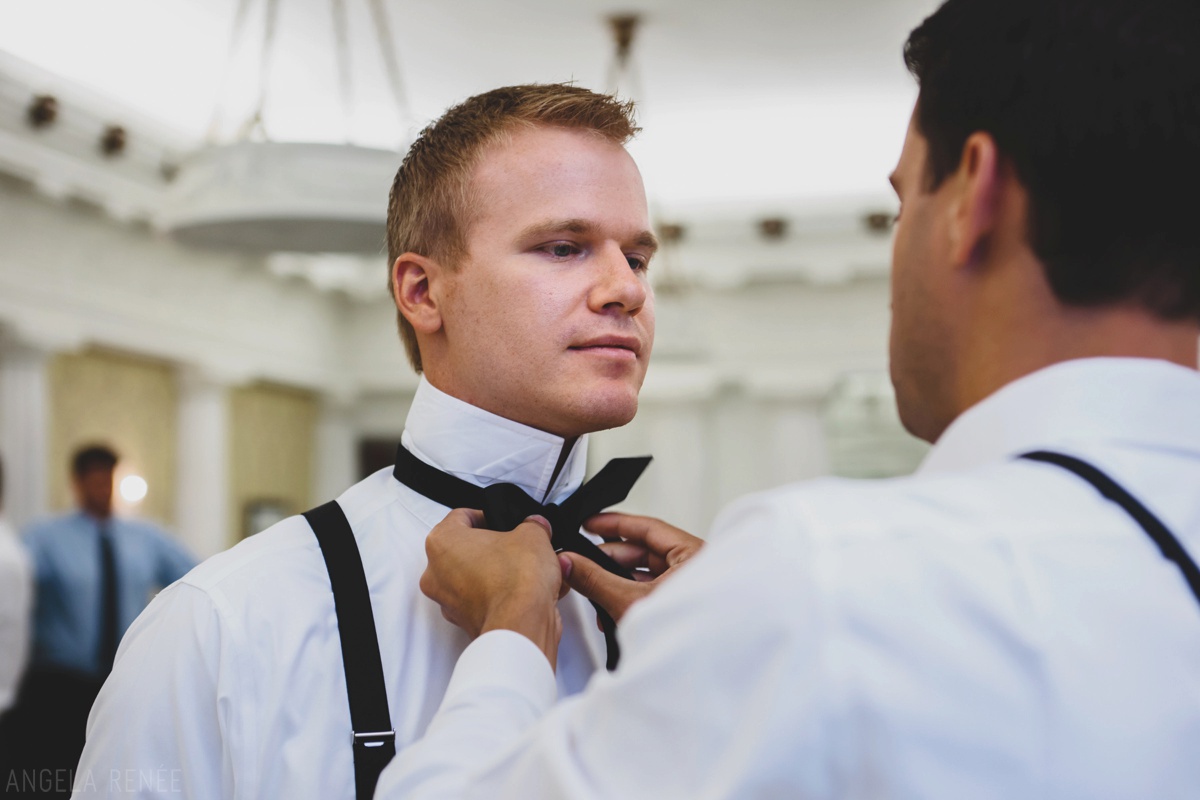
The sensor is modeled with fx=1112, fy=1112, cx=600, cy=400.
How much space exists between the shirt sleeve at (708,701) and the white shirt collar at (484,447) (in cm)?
63

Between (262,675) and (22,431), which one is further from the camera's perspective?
(22,431)

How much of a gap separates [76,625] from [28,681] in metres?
0.31

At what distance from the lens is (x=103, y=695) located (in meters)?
1.22

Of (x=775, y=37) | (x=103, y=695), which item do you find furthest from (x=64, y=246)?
(x=103, y=695)

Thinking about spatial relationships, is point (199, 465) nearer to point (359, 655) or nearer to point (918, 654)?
point (359, 655)

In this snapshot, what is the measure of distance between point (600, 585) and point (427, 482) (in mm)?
299

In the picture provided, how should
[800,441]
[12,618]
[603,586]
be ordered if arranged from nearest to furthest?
[603,586], [12,618], [800,441]

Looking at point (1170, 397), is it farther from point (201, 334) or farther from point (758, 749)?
point (201, 334)

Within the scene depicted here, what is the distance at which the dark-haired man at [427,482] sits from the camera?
1169 millimetres

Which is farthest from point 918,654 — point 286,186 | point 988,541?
point 286,186

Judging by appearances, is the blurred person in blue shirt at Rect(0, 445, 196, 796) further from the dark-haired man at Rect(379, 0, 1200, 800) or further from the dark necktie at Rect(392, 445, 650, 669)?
the dark-haired man at Rect(379, 0, 1200, 800)

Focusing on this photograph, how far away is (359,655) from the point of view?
1229 mm

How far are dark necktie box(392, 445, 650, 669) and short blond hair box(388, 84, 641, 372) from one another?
0.93ft

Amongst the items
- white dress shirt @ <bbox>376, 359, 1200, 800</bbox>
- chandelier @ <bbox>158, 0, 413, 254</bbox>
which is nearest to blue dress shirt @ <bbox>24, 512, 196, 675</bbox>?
chandelier @ <bbox>158, 0, 413, 254</bbox>
